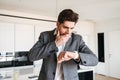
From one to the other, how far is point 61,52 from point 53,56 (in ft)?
0.31

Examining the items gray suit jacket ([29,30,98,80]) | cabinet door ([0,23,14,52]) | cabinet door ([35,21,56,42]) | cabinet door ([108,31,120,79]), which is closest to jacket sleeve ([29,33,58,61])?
gray suit jacket ([29,30,98,80])

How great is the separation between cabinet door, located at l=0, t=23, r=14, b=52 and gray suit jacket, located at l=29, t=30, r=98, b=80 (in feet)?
12.5

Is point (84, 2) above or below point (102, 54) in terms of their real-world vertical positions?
above

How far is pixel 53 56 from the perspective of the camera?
906 mm

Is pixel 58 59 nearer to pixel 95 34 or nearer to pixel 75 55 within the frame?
pixel 75 55

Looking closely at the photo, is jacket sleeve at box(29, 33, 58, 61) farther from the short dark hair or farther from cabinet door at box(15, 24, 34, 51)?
cabinet door at box(15, 24, 34, 51)

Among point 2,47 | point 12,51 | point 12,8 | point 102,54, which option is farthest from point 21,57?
point 102,54

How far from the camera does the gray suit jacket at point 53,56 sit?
33.7 inches

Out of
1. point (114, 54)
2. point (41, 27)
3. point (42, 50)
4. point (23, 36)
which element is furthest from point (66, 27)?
point (114, 54)

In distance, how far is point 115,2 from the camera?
3.76m

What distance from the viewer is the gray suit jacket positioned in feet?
2.81

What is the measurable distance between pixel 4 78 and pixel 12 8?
2750 mm

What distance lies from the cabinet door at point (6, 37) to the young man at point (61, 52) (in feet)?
12.5

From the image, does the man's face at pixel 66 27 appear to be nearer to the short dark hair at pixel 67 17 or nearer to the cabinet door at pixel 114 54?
the short dark hair at pixel 67 17
